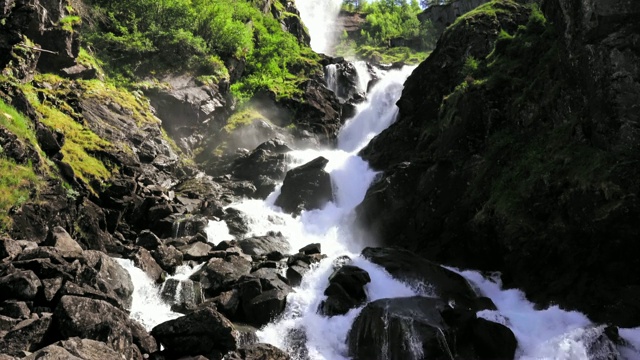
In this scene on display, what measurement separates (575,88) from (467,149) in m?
6.65

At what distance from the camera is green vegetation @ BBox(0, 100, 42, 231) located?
52.6 feet

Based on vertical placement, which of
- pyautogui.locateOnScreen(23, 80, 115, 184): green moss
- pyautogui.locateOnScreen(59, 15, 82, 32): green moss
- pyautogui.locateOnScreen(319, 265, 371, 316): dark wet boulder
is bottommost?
pyautogui.locateOnScreen(23, 80, 115, 184): green moss

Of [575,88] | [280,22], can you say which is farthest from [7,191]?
[280,22]

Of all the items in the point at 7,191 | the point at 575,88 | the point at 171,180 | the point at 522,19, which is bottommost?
the point at 171,180

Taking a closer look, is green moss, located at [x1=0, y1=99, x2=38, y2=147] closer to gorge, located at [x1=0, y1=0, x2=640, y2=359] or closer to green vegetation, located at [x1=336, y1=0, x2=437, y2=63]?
gorge, located at [x1=0, y1=0, x2=640, y2=359]

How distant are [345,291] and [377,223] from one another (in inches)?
402

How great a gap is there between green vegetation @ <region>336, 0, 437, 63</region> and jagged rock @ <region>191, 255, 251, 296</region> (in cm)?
6322

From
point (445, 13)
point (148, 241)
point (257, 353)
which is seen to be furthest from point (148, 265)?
point (445, 13)

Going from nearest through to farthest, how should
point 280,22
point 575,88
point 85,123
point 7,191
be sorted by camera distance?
1. point 7,191
2. point 575,88
3. point 85,123
4. point 280,22

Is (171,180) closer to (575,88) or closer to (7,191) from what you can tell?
(7,191)

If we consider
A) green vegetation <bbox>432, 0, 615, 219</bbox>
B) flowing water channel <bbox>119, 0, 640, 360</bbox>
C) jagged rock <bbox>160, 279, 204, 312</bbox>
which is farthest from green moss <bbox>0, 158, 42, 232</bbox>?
green vegetation <bbox>432, 0, 615, 219</bbox>

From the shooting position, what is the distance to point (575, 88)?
782 inches

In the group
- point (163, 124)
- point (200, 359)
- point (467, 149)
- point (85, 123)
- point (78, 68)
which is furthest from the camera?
point (163, 124)

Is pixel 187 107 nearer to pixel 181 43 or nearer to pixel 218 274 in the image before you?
pixel 181 43
